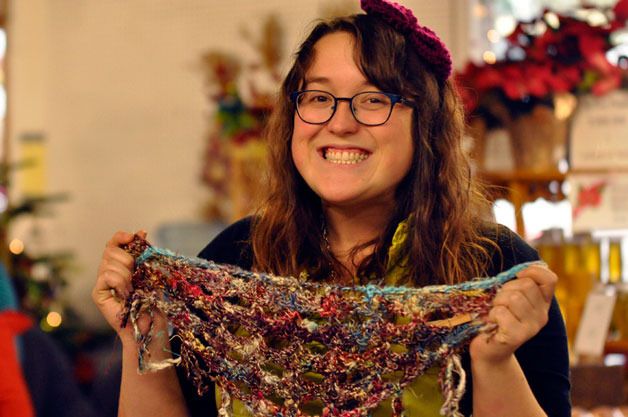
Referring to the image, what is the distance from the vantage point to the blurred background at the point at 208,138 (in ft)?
9.23

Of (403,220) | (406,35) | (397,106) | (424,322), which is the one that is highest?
(406,35)

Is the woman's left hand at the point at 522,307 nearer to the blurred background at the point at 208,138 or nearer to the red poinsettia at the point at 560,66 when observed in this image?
the blurred background at the point at 208,138

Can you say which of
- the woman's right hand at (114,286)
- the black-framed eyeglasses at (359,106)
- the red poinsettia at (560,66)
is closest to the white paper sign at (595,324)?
the red poinsettia at (560,66)

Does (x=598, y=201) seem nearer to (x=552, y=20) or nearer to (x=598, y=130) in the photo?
(x=598, y=130)

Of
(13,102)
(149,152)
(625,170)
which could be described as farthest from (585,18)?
(13,102)

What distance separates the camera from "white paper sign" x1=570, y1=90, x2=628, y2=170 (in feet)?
9.36

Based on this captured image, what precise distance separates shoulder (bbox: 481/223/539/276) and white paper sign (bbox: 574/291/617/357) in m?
1.33

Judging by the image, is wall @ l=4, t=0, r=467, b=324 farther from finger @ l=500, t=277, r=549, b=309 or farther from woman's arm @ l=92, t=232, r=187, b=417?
finger @ l=500, t=277, r=549, b=309

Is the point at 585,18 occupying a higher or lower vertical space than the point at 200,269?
higher

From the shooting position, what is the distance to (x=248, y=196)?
3934 mm

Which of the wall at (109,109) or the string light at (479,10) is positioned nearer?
the string light at (479,10)

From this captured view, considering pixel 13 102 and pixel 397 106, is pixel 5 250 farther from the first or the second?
pixel 397 106

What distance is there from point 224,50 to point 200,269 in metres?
4.03

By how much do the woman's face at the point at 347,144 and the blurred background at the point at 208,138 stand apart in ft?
0.86
